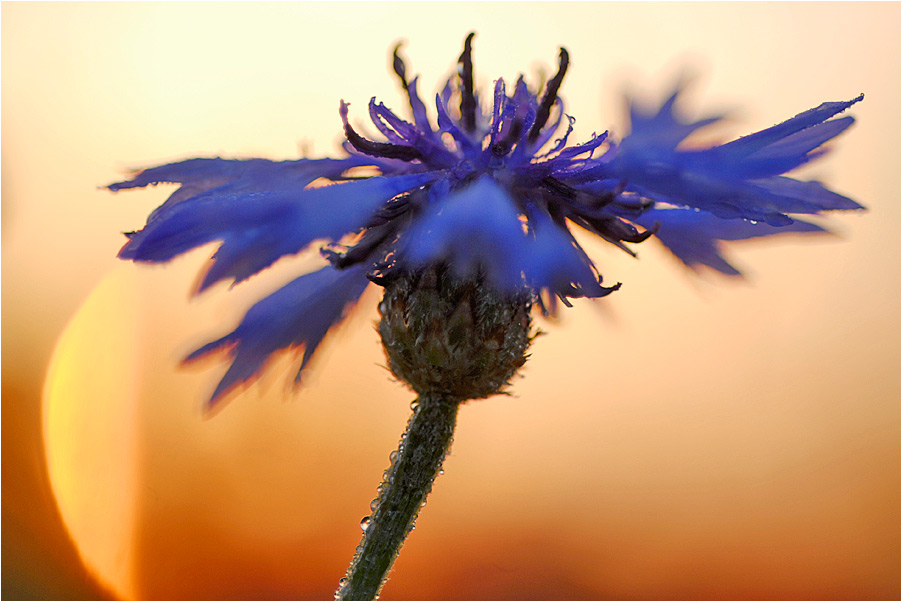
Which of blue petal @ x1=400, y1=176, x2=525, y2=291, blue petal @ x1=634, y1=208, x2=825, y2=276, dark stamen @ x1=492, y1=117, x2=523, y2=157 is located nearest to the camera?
blue petal @ x1=400, y1=176, x2=525, y2=291

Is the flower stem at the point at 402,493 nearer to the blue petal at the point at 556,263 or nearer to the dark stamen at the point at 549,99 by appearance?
the blue petal at the point at 556,263

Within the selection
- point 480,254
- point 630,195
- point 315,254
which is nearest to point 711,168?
point 630,195

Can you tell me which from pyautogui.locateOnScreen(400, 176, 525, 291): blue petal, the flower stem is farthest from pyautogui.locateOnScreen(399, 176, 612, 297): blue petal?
the flower stem

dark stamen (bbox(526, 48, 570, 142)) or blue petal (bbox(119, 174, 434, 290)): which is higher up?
dark stamen (bbox(526, 48, 570, 142))

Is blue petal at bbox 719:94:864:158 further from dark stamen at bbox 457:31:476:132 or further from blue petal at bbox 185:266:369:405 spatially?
blue petal at bbox 185:266:369:405

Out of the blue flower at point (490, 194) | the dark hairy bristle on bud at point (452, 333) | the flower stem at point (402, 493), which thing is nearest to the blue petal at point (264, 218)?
the blue flower at point (490, 194)

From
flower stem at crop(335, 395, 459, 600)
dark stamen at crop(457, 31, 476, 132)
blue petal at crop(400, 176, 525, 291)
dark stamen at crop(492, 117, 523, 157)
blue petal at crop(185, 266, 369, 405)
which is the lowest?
flower stem at crop(335, 395, 459, 600)

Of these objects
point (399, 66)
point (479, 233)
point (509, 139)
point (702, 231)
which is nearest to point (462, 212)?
point (479, 233)

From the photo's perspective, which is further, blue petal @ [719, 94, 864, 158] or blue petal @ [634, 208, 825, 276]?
blue petal @ [634, 208, 825, 276]
